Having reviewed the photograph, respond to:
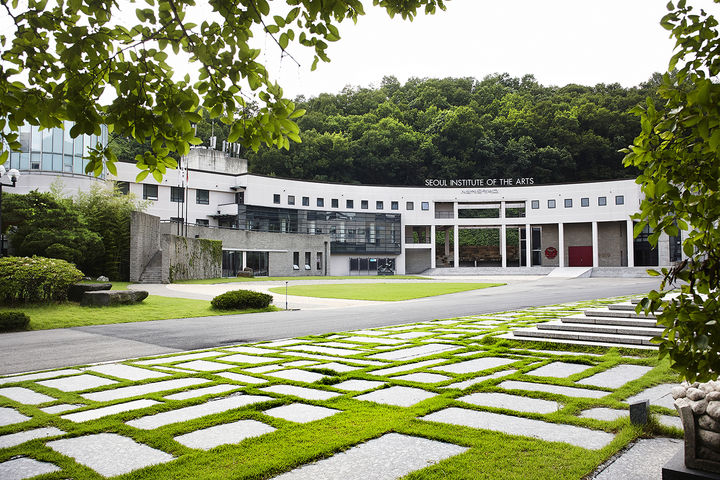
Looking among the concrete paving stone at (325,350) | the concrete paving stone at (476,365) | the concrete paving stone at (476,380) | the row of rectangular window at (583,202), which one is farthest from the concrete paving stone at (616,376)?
the row of rectangular window at (583,202)

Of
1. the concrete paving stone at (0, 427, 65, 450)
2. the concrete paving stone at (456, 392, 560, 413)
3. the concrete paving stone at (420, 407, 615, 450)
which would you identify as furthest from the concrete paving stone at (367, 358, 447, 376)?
the concrete paving stone at (0, 427, 65, 450)

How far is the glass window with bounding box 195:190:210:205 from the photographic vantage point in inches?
2203

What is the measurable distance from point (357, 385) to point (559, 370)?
285 cm

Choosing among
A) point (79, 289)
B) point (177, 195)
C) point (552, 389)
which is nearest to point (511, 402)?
point (552, 389)

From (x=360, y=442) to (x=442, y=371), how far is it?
3.14 meters

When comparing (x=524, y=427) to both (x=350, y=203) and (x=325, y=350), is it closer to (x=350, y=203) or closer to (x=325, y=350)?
(x=325, y=350)

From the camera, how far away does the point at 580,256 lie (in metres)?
67.1

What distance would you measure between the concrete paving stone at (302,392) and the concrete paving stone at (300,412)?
0.37m

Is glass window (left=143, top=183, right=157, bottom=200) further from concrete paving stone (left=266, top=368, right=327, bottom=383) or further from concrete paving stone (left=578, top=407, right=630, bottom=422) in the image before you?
concrete paving stone (left=578, top=407, right=630, bottom=422)

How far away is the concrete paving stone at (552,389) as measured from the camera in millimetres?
5707

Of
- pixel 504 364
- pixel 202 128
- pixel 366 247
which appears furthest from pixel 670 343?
pixel 202 128

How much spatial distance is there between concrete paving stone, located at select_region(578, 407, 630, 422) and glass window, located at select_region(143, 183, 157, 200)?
5101cm

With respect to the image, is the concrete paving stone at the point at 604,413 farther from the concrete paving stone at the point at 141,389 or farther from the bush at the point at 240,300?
the bush at the point at 240,300

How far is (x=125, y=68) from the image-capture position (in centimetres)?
394
